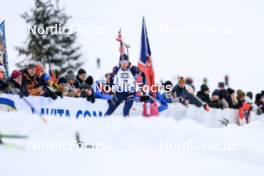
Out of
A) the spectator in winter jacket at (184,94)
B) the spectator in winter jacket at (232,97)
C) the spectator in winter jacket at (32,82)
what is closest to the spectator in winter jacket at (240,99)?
the spectator in winter jacket at (232,97)

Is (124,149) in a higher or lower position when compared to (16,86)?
lower

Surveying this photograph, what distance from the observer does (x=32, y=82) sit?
456 inches

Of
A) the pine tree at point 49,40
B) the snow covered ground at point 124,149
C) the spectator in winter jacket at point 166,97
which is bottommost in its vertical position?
the snow covered ground at point 124,149

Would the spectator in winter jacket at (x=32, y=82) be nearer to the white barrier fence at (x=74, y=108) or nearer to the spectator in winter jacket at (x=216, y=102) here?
the white barrier fence at (x=74, y=108)

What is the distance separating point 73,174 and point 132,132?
2.76 metres

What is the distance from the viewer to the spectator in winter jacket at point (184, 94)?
13.9 m

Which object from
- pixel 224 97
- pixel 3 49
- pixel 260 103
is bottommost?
pixel 260 103

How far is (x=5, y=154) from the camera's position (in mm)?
7668

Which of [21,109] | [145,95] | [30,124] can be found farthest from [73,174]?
[145,95]

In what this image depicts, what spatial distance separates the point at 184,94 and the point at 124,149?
17.2 feet

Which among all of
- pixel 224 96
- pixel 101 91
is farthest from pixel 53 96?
pixel 224 96

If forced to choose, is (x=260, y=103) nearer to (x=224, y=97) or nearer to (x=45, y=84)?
(x=224, y=97)

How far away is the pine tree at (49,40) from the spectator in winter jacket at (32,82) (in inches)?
904

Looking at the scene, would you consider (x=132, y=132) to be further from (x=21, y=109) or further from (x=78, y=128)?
(x=21, y=109)
